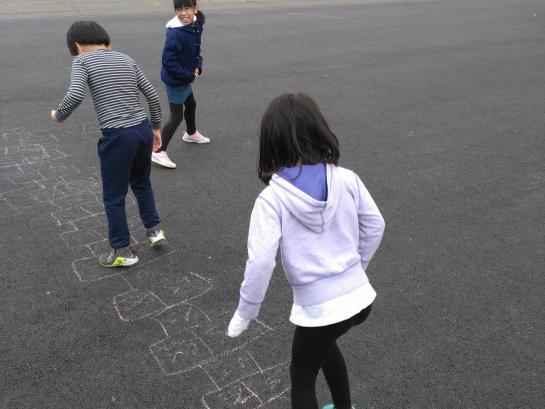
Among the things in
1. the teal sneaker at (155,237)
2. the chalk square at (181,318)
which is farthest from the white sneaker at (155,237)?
the chalk square at (181,318)

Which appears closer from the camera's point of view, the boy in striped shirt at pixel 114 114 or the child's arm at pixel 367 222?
the child's arm at pixel 367 222

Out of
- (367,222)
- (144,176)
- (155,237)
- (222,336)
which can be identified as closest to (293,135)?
(367,222)

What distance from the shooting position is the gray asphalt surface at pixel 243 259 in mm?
2816

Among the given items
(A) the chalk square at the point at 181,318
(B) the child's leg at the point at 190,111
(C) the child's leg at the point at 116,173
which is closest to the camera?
(A) the chalk square at the point at 181,318

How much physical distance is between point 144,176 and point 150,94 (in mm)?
580

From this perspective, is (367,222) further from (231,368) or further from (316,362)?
(231,368)

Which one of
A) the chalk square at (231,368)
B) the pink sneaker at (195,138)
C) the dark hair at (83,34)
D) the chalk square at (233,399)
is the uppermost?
the dark hair at (83,34)

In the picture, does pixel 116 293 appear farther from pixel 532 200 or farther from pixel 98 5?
pixel 98 5

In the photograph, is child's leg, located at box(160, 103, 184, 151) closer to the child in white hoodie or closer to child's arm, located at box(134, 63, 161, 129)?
child's arm, located at box(134, 63, 161, 129)

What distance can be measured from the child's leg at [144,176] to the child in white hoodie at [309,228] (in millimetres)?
1786

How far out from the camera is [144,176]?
3.81m

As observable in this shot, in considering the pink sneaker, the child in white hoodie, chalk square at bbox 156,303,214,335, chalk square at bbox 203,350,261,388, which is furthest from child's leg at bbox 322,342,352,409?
the pink sneaker

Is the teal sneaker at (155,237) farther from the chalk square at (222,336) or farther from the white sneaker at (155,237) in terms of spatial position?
the chalk square at (222,336)

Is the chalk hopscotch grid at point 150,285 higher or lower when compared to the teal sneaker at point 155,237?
lower
